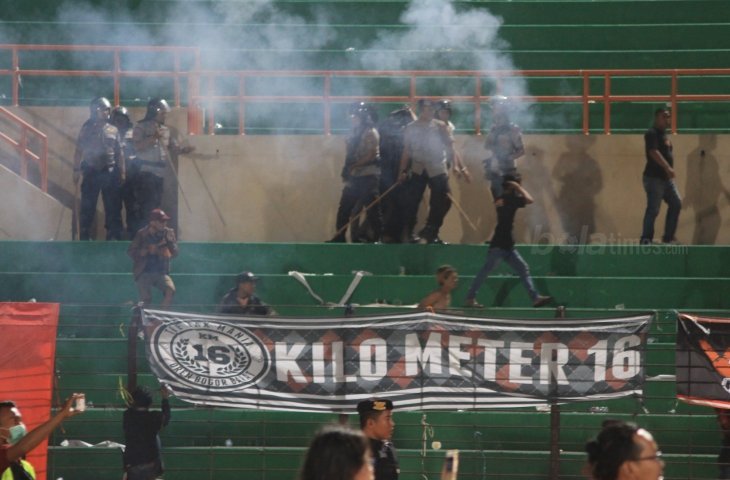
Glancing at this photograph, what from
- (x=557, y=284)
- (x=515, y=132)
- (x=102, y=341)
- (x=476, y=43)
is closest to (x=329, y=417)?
(x=102, y=341)

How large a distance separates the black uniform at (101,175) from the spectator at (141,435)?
5.99 m

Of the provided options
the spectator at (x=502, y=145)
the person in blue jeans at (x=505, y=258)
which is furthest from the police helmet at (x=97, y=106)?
the person in blue jeans at (x=505, y=258)

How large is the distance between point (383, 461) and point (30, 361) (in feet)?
11.7

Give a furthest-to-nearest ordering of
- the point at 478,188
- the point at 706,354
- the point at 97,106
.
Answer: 1. the point at 478,188
2. the point at 97,106
3. the point at 706,354

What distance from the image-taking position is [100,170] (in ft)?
55.5

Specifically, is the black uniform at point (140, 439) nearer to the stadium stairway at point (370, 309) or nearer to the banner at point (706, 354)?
the stadium stairway at point (370, 309)

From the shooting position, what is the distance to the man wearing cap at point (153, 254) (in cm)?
1430

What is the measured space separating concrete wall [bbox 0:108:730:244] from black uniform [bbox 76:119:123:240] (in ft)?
4.01

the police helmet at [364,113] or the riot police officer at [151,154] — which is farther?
the riot police officer at [151,154]

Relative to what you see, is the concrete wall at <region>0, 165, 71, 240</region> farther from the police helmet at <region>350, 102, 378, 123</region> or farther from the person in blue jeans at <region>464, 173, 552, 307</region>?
the person in blue jeans at <region>464, 173, 552, 307</region>

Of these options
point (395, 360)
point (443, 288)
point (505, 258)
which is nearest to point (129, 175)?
point (505, 258)

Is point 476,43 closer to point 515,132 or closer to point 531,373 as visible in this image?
point 515,132

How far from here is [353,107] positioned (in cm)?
1695

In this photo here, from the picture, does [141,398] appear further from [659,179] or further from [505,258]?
[659,179]
